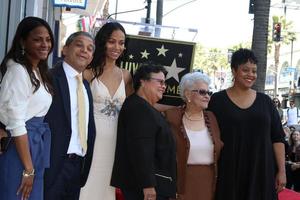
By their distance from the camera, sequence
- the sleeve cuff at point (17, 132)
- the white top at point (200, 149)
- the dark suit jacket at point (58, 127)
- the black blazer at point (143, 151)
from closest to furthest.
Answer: the sleeve cuff at point (17, 132)
the dark suit jacket at point (58, 127)
the black blazer at point (143, 151)
the white top at point (200, 149)

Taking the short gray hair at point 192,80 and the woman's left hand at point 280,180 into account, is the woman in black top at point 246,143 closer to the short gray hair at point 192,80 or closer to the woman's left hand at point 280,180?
the woman's left hand at point 280,180

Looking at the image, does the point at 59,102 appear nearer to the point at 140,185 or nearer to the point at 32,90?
the point at 32,90

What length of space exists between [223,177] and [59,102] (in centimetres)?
171

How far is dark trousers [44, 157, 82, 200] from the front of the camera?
3.46m

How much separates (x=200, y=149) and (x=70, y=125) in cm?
124

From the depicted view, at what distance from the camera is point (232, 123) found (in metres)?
4.38

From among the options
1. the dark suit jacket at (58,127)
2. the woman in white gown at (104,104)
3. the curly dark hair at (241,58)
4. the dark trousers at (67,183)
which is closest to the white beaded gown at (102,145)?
the woman in white gown at (104,104)

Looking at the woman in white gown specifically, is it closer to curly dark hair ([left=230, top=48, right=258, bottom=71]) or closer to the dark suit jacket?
the dark suit jacket

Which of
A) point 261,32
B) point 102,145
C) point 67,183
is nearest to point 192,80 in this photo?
point 102,145

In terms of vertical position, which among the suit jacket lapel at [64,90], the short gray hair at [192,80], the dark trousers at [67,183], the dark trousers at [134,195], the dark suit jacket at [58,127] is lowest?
the dark trousers at [134,195]

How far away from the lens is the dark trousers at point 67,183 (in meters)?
3.46

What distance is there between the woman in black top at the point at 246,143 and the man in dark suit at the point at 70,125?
1.31m

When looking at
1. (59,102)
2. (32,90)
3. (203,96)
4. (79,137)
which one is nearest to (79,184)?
(79,137)

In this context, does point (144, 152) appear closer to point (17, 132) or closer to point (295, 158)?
point (17, 132)
